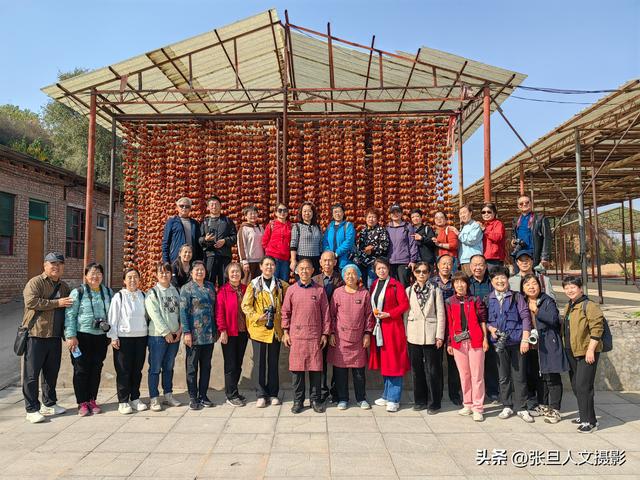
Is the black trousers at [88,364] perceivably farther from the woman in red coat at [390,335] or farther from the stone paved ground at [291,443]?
the woman in red coat at [390,335]

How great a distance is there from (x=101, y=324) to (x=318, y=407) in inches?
99.2

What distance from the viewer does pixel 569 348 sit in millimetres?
4645

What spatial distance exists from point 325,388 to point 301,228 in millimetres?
2127

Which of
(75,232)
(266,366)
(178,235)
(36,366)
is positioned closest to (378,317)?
(266,366)

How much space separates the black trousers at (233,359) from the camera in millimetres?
5285

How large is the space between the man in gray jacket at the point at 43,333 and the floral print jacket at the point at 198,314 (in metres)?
1.19

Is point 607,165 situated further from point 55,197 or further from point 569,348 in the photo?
point 55,197

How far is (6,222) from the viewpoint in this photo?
13.3 m

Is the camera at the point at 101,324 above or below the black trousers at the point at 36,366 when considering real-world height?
above

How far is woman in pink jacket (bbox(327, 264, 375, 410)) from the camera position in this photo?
511 cm

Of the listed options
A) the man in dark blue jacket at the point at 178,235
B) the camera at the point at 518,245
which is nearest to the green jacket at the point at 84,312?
the man in dark blue jacket at the point at 178,235

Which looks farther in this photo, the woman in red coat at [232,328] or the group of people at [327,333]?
the woman in red coat at [232,328]

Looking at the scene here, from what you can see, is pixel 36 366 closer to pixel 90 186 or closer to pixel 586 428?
pixel 90 186

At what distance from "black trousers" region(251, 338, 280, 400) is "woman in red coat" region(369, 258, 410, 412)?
1.10m
